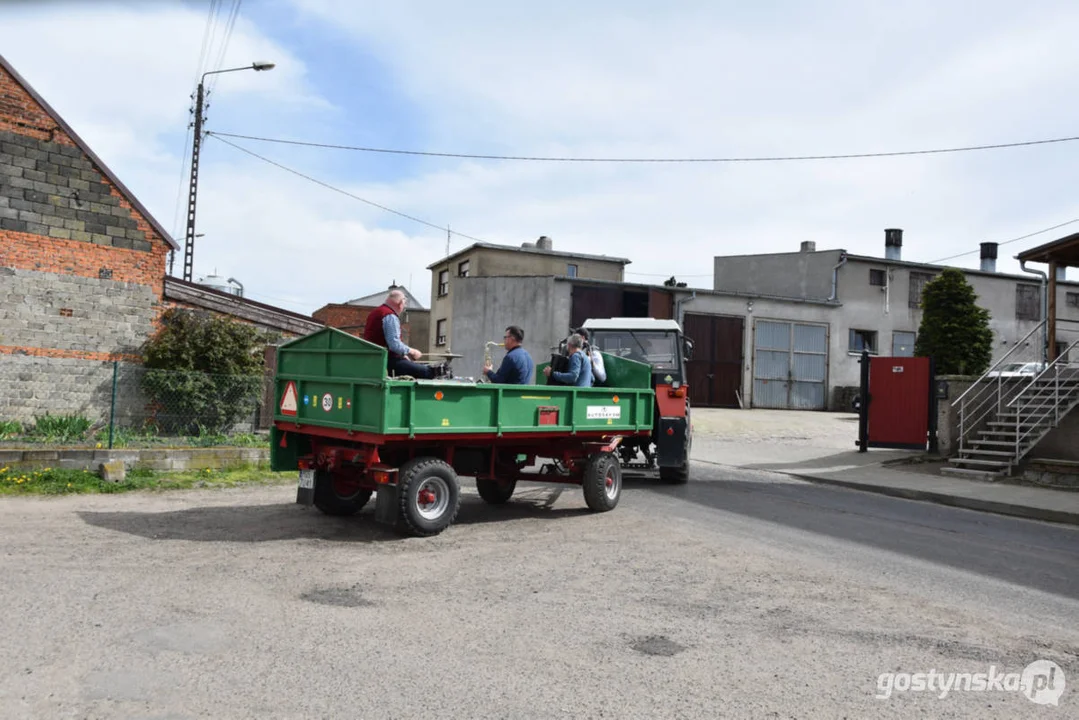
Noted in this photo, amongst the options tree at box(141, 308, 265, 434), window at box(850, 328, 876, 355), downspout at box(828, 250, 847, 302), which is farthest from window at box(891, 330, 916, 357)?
tree at box(141, 308, 265, 434)

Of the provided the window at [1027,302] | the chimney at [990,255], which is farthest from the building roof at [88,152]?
the chimney at [990,255]

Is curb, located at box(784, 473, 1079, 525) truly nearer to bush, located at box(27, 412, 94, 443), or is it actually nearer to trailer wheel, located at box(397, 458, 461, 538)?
trailer wheel, located at box(397, 458, 461, 538)

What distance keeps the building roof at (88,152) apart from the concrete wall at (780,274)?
24346mm

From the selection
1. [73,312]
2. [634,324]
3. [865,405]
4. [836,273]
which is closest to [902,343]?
[836,273]

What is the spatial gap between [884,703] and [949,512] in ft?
27.5

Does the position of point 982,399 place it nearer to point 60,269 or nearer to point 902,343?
point 60,269

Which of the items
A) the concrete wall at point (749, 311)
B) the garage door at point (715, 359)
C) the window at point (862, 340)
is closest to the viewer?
the garage door at point (715, 359)

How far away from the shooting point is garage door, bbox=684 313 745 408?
1177 inches

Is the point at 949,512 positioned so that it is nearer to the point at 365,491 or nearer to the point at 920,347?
the point at 365,491

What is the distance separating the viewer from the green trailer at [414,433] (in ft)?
24.7

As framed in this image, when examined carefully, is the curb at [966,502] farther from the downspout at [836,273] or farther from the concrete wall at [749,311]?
the downspout at [836,273]

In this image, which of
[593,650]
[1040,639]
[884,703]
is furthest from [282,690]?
[1040,639]

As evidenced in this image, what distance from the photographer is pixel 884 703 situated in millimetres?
4047

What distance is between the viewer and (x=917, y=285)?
35.2 m
